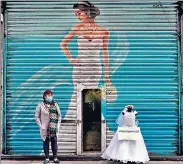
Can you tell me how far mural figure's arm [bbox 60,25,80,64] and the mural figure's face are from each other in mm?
200

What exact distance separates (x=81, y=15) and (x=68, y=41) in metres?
0.66

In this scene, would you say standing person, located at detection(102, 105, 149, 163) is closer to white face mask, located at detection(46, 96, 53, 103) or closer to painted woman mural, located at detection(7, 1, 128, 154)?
painted woman mural, located at detection(7, 1, 128, 154)

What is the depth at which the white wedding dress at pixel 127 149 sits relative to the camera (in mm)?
9180

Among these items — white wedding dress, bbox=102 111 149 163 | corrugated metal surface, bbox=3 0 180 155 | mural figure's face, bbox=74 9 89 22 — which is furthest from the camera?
mural figure's face, bbox=74 9 89 22

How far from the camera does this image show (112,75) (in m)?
10.3

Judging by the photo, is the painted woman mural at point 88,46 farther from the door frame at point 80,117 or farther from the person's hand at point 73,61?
the door frame at point 80,117

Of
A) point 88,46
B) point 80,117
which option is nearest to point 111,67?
point 88,46

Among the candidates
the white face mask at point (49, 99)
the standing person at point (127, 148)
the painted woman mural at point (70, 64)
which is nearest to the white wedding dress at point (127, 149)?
the standing person at point (127, 148)

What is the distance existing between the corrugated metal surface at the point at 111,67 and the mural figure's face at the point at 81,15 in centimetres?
11

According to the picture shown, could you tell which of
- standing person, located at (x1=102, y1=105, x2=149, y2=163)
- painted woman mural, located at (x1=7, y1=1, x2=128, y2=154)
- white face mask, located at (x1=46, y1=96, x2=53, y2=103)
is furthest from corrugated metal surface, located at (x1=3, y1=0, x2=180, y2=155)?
white face mask, located at (x1=46, y1=96, x2=53, y2=103)

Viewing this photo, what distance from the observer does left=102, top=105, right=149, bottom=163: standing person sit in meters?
9.19

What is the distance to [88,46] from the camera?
10.4m

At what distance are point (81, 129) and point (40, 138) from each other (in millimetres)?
940

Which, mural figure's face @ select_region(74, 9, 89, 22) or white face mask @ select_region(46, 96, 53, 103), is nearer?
white face mask @ select_region(46, 96, 53, 103)
